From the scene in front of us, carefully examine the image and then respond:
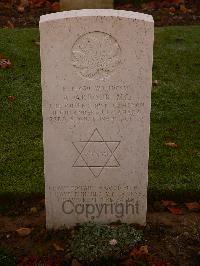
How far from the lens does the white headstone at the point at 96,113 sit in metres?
4.20

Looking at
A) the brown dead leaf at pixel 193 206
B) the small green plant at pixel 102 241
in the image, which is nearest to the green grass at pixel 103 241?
the small green plant at pixel 102 241

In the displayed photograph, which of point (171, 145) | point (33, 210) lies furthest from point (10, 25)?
point (33, 210)

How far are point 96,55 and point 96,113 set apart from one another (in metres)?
0.44

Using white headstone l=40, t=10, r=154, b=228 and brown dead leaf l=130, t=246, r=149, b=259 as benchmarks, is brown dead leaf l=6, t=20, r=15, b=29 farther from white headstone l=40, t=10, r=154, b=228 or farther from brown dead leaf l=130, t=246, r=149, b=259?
brown dead leaf l=130, t=246, r=149, b=259

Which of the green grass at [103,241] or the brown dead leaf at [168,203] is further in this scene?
the brown dead leaf at [168,203]

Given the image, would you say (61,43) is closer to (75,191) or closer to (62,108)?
(62,108)

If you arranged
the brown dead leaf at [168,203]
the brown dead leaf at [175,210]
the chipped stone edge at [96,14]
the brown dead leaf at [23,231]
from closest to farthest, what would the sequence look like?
the chipped stone edge at [96,14] → the brown dead leaf at [23,231] → the brown dead leaf at [175,210] → the brown dead leaf at [168,203]

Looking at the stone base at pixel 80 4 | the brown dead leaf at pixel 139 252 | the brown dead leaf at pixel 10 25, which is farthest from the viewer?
the stone base at pixel 80 4

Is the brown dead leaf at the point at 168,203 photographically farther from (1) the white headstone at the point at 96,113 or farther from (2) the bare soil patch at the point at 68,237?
(1) the white headstone at the point at 96,113

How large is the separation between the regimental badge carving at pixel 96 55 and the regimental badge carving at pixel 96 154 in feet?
1.52

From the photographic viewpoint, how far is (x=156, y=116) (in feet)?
22.8

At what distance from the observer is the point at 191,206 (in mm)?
5262

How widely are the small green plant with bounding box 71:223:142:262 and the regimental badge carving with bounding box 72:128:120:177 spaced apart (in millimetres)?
438

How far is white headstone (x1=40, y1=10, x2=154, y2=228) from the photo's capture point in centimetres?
420
